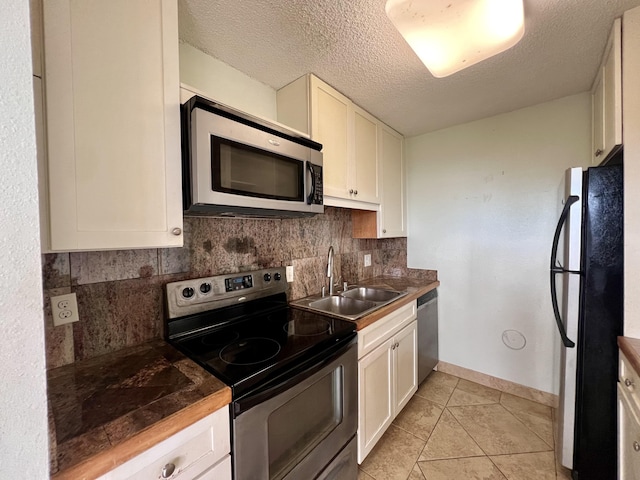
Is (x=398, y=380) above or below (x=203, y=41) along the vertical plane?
below

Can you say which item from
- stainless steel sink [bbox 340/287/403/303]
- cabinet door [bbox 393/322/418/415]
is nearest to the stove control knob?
stainless steel sink [bbox 340/287/403/303]

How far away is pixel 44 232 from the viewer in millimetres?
727

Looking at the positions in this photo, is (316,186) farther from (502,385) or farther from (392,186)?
(502,385)

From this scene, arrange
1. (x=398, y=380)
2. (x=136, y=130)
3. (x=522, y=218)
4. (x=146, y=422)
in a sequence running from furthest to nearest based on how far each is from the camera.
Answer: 1. (x=522, y=218)
2. (x=398, y=380)
3. (x=136, y=130)
4. (x=146, y=422)

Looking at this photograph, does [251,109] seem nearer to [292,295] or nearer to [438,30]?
[438,30]

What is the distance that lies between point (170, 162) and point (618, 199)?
1982mm

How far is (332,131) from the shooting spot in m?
1.70

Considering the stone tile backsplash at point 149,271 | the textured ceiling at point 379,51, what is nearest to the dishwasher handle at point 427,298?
the stone tile backsplash at point 149,271

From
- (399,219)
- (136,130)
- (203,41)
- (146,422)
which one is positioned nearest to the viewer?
(146,422)

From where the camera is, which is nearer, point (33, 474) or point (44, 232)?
point (33, 474)

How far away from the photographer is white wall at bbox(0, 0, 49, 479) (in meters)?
0.38

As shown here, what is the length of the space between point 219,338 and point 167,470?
1.76 feet

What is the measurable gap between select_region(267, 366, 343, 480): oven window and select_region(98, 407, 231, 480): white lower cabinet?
19 centimetres

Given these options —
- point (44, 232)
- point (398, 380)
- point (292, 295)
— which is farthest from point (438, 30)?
point (398, 380)
